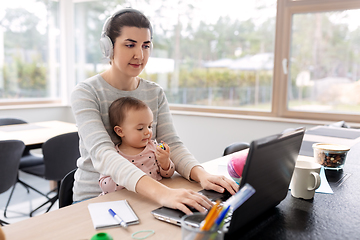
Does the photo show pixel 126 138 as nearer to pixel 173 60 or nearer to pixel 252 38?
pixel 252 38

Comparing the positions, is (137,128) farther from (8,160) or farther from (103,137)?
(8,160)

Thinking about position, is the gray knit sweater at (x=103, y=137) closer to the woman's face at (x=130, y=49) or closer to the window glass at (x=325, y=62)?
the woman's face at (x=130, y=49)

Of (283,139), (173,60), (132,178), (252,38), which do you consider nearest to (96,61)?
(173,60)

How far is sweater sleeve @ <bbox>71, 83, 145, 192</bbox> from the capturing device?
102 cm

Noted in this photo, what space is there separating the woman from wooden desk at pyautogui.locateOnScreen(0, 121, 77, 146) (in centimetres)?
122

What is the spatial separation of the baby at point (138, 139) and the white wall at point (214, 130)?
2.14 m

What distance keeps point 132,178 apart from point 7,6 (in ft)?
12.9

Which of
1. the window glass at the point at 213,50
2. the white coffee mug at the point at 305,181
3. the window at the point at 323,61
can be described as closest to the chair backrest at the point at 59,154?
the white coffee mug at the point at 305,181

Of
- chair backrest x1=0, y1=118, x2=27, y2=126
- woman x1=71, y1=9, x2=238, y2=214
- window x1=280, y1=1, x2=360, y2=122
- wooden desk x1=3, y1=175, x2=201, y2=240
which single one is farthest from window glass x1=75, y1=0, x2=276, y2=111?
wooden desk x1=3, y1=175, x2=201, y2=240

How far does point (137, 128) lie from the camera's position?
1.22 m

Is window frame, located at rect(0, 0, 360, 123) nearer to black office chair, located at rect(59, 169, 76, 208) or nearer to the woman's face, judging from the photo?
the woman's face

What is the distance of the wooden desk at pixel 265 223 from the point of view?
0.74m

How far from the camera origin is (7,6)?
13.1ft

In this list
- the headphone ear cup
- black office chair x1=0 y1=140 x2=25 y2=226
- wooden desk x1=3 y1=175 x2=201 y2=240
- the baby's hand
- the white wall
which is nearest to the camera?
wooden desk x1=3 y1=175 x2=201 y2=240
